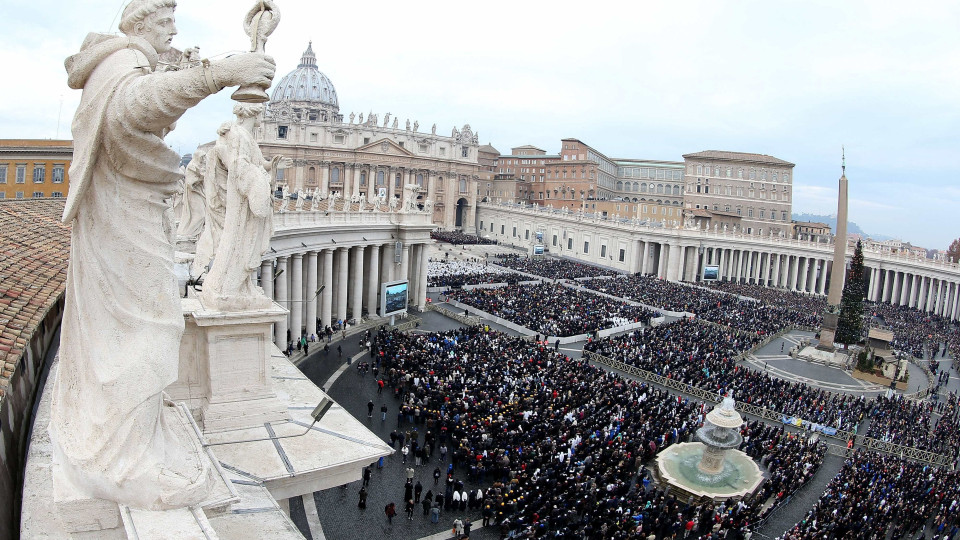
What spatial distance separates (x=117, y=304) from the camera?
395 cm

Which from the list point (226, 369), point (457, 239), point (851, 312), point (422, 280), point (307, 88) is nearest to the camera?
point (226, 369)

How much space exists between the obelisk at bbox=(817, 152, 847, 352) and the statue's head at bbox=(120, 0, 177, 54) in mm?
41664

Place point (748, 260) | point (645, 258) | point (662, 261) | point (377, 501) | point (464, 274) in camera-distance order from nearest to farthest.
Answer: point (377, 501) < point (464, 274) < point (662, 261) < point (645, 258) < point (748, 260)

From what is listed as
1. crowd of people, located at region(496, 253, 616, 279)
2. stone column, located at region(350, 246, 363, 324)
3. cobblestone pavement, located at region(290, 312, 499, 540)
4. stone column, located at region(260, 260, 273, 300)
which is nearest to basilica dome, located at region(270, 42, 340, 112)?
crowd of people, located at region(496, 253, 616, 279)

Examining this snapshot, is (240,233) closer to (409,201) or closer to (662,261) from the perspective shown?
(409,201)

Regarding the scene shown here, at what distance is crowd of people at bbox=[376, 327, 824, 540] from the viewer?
1559cm

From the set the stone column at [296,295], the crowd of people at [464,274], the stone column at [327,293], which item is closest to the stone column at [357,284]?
the stone column at [327,293]

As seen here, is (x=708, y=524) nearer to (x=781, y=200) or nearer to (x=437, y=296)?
(x=437, y=296)

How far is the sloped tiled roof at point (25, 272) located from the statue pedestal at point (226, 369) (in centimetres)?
169

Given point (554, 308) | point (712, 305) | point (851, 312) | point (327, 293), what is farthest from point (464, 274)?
point (851, 312)

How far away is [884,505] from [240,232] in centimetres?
1869

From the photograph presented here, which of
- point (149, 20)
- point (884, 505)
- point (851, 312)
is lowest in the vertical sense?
point (884, 505)

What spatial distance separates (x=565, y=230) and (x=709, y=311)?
32237 millimetres

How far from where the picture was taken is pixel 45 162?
126 feet
